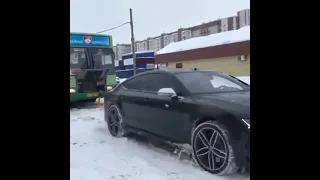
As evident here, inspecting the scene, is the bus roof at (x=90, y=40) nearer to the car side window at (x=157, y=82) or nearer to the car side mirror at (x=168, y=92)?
the car side window at (x=157, y=82)

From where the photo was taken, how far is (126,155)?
14.7 ft

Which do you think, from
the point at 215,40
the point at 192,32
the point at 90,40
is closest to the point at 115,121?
the point at 90,40

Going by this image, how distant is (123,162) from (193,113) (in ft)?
3.89

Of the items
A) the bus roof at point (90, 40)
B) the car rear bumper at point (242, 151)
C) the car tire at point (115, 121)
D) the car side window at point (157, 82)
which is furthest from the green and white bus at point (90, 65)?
the car rear bumper at point (242, 151)

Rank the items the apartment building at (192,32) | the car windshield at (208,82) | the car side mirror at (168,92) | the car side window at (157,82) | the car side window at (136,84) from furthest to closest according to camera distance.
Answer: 1. the apartment building at (192,32)
2. the car side window at (136,84)
3. the car side window at (157,82)
4. the car windshield at (208,82)
5. the car side mirror at (168,92)

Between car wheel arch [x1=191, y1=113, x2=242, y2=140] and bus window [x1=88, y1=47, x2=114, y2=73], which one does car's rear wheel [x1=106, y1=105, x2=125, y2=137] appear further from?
bus window [x1=88, y1=47, x2=114, y2=73]

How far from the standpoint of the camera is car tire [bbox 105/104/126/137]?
5.54 meters

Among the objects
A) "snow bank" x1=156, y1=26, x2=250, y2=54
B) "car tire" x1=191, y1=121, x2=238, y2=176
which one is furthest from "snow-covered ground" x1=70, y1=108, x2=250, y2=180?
"snow bank" x1=156, y1=26, x2=250, y2=54

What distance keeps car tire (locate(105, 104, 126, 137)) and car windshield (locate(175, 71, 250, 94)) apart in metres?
1.59

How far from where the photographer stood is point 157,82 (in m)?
4.89

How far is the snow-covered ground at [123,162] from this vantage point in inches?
142

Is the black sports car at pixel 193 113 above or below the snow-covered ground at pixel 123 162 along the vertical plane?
above
